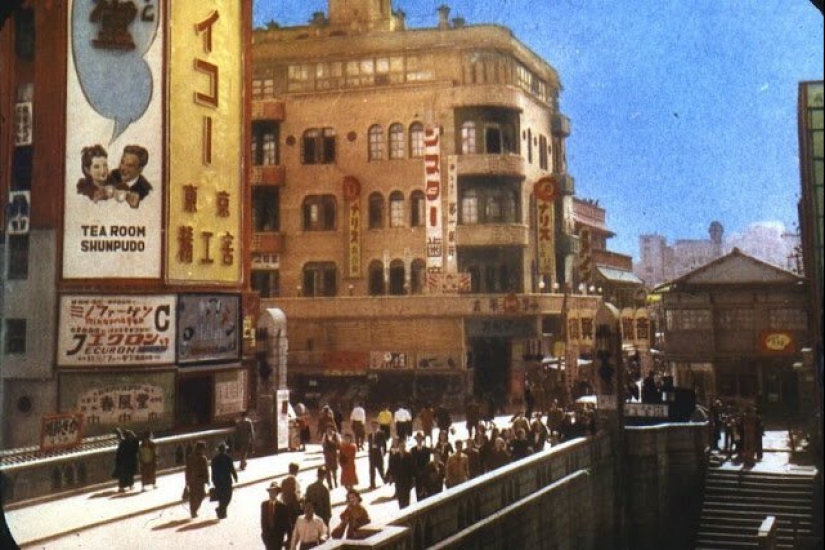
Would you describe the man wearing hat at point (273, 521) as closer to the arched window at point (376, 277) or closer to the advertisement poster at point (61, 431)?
the advertisement poster at point (61, 431)

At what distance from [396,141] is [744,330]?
943 inches

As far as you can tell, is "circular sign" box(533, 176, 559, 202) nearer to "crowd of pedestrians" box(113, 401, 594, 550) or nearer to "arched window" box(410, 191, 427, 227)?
"arched window" box(410, 191, 427, 227)

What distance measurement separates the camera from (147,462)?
63.2ft

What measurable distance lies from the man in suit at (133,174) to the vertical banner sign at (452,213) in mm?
15947

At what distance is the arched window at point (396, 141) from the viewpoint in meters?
40.3

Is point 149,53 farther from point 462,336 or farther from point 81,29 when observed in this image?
point 462,336

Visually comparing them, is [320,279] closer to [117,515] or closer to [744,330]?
[744,330]

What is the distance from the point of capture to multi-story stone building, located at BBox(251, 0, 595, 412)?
3850 centimetres

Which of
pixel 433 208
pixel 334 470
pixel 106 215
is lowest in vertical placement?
pixel 334 470

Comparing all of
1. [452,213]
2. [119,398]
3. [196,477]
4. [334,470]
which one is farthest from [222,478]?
[452,213]

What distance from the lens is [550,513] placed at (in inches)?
789

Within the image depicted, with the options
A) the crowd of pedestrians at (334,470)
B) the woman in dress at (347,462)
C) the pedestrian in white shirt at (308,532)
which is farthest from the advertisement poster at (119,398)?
the pedestrian in white shirt at (308,532)

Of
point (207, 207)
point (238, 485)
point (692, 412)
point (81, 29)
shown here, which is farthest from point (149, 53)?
point (692, 412)

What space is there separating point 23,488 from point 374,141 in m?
27.1
